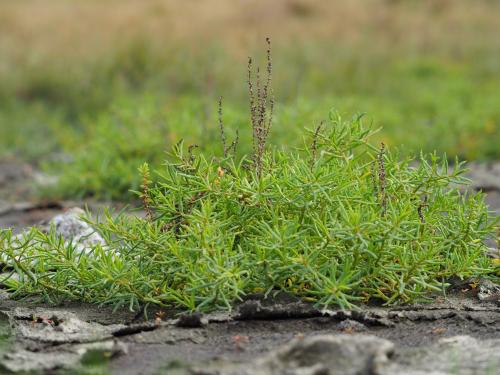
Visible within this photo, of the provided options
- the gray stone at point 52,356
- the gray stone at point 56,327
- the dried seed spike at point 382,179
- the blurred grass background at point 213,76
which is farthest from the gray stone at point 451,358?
the blurred grass background at point 213,76

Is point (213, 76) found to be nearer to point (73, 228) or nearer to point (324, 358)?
point (73, 228)

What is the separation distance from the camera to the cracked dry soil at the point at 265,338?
2.98m

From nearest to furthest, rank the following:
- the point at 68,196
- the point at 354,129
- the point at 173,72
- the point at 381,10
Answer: the point at 354,129 → the point at 68,196 → the point at 173,72 → the point at 381,10

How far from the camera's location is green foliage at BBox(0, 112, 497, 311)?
358 centimetres

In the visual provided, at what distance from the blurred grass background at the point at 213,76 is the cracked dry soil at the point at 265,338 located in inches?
78.0

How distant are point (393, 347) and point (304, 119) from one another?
166 inches

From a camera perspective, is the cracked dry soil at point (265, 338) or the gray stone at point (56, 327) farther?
the gray stone at point (56, 327)

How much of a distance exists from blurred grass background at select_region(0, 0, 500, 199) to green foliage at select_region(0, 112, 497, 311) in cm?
160

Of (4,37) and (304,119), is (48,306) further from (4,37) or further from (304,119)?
(4,37)

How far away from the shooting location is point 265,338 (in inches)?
134

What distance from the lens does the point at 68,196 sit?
23.3ft

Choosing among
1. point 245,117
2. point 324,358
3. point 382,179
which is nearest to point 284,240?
point 382,179

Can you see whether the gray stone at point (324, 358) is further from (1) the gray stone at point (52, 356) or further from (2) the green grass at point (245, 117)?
(2) the green grass at point (245, 117)

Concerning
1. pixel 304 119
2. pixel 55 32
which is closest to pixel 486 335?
pixel 304 119
